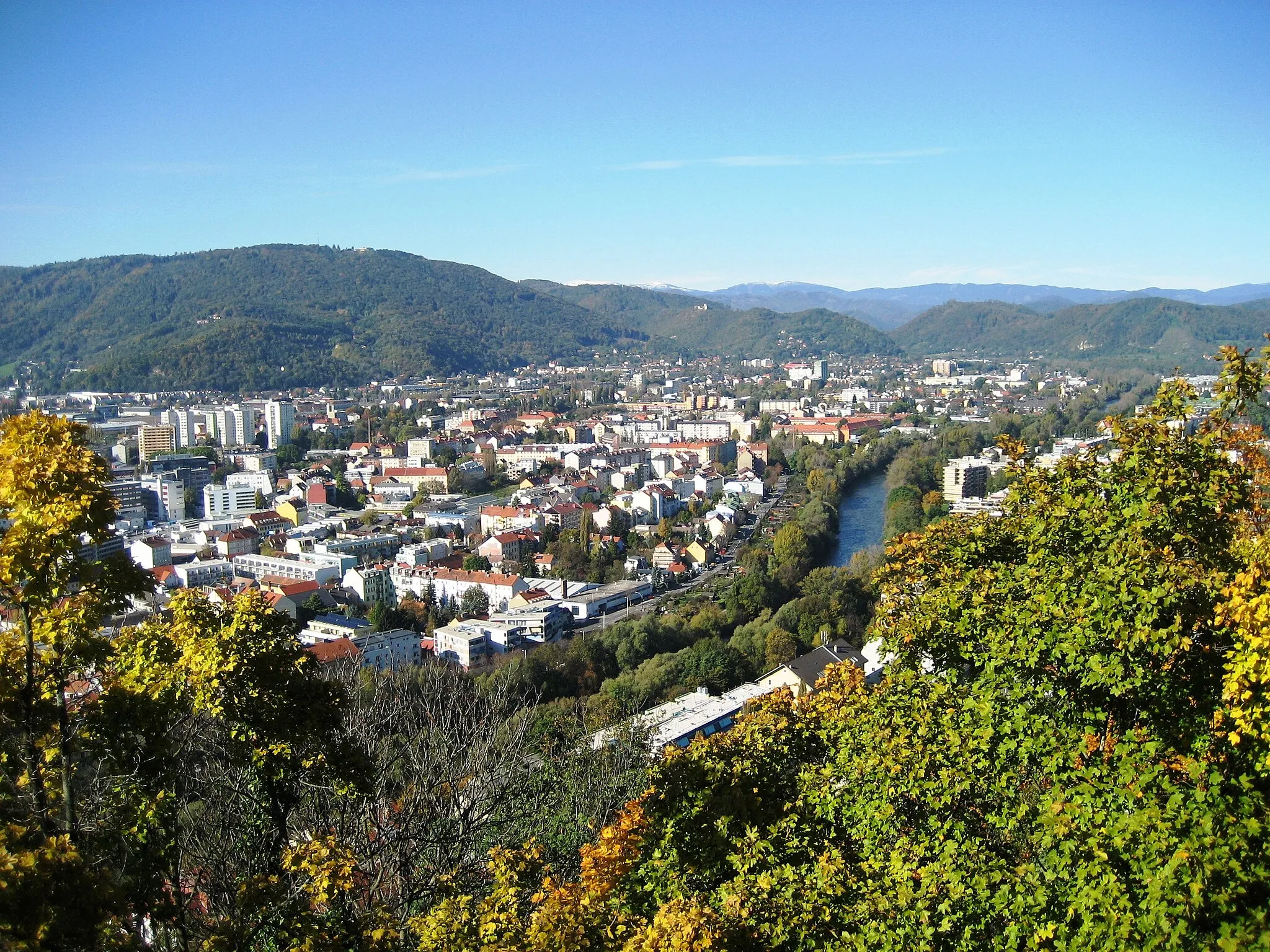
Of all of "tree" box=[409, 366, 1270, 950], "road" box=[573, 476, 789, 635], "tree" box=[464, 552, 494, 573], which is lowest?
"road" box=[573, 476, 789, 635]

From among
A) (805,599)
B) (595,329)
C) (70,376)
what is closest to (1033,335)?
(595,329)

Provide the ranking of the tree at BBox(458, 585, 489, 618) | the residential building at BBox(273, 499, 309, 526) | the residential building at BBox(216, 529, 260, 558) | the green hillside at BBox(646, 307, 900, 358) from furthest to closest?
1. the green hillside at BBox(646, 307, 900, 358)
2. the residential building at BBox(273, 499, 309, 526)
3. the residential building at BBox(216, 529, 260, 558)
4. the tree at BBox(458, 585, 489, 618)

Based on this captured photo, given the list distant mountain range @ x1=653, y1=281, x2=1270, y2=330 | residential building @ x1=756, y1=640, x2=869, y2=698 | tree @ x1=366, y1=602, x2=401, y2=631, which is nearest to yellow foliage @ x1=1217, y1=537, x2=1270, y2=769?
residential building @ x1=756, y1=640, x2=869, y2=698

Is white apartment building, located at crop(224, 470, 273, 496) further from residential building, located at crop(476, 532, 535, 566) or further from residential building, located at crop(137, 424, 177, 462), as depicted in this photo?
residential building, located at crop(476, 532, 535, 566)

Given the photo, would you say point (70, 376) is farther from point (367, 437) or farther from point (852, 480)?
point (852, 480)

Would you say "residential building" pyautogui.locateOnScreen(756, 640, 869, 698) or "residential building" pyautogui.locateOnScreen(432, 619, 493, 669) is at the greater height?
"residential building" pyautogui.locateOnScreen(756, 640, 869, 698)

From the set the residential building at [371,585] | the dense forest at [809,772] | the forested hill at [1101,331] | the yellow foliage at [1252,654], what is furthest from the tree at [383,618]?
the forested hill at [1101,331]
